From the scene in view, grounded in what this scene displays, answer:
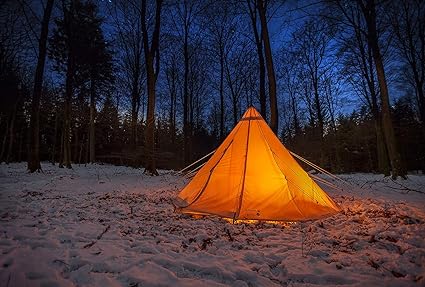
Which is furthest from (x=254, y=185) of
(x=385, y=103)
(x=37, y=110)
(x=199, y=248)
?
(x=37, y=110)

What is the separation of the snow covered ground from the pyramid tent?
355mm

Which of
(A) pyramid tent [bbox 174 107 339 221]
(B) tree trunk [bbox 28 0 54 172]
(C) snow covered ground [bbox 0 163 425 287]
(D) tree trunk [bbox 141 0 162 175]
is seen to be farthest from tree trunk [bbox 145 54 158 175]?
(C) snow covered ground [bbox 0 163 425 287]

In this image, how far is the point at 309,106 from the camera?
90.9 ft

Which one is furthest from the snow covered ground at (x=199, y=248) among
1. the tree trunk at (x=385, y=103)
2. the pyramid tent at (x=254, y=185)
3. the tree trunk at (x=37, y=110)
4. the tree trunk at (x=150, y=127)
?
the tree trunk at (x=150, y=127)

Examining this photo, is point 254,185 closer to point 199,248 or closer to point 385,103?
point 199,248

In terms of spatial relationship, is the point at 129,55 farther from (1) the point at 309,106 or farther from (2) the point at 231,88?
(1) the point at 309,106

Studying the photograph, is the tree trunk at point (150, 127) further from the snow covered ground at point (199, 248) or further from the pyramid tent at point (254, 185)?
the snow covered ground at point (199, 248)

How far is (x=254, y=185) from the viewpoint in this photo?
5844 millimetres

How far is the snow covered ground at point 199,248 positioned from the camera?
115 inches

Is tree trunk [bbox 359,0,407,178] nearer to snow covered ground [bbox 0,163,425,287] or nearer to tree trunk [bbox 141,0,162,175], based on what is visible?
snow covered ground [bbox 0,163,425,287]

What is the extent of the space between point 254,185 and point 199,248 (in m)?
2.33

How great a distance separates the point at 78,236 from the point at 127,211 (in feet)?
6.37

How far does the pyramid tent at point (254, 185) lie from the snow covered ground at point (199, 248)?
1.16 feet

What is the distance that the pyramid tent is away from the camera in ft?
18.0
